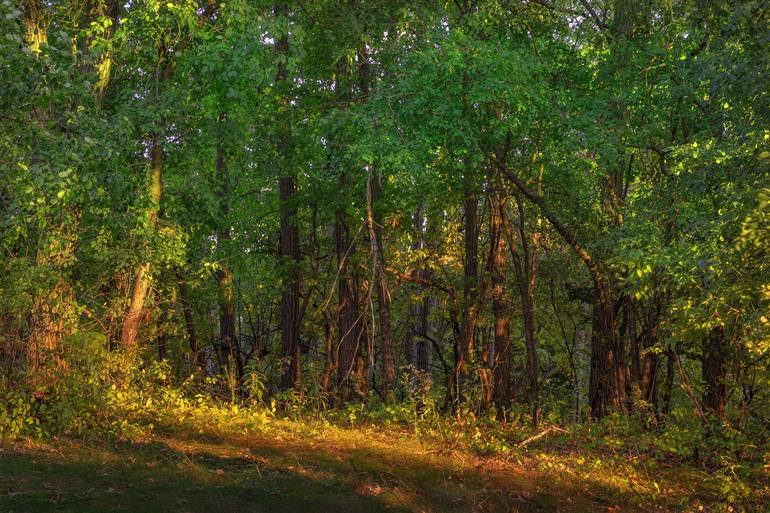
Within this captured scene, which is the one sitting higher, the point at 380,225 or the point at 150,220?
the point at 380,225

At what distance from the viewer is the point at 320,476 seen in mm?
10547

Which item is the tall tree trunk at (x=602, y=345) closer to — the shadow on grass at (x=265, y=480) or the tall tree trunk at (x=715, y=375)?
the tall tree trunk at (x=715, y=375)

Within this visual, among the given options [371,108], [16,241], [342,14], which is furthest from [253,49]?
[16,241]

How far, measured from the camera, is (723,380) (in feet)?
46.9

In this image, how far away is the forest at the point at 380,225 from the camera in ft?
33.0

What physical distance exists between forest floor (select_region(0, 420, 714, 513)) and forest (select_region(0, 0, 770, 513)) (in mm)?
48

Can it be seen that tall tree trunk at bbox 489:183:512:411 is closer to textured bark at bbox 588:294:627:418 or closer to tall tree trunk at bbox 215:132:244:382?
textured bark at bbox 588:294:627:418

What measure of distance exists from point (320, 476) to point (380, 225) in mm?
5541

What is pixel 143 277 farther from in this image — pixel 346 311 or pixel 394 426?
pixel 346 311

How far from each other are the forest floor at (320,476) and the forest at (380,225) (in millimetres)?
48

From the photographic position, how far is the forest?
10.1m

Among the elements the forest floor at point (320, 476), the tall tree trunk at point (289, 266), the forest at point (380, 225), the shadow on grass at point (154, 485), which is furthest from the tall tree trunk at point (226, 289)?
the shadow on grass at point (154, 485)

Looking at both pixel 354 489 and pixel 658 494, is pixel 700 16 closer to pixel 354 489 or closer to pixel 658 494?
pixel 658 494

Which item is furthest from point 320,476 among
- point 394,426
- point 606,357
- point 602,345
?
point 602,345
